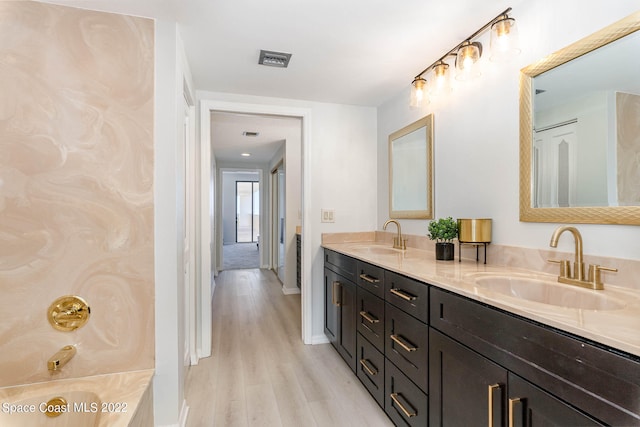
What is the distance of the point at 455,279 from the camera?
1302 millimetres

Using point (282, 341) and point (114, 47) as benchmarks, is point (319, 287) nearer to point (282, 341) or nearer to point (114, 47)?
point (282, 341)

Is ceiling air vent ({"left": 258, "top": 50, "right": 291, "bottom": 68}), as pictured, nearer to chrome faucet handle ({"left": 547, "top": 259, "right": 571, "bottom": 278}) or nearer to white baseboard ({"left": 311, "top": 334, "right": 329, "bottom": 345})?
chrome faucet handle ({"left": 547, "top": 259, "right": 571, "bottom": 278})

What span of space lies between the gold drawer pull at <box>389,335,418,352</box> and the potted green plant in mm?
568

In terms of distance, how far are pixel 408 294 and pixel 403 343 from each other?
252mm

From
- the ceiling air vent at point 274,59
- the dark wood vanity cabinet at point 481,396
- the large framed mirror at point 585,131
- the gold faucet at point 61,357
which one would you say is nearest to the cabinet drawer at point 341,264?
the dark wood vanity cabinet at point 481,396

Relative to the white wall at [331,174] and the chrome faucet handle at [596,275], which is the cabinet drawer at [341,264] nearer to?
the white wall at [331,174]

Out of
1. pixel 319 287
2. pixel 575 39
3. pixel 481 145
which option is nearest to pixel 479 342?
pixel 481 145

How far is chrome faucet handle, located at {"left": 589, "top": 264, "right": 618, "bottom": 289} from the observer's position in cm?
113

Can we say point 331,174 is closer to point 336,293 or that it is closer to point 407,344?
point 336,293

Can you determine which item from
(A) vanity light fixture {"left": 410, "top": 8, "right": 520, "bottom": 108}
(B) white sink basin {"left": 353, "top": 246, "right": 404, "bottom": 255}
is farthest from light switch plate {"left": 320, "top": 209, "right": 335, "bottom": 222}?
(A) vanity light fixture {"left": 410, "top": 8, "right": 520, "bottom": 108}

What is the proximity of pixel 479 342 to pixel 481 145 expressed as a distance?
1163 millimetres

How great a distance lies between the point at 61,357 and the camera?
57.2 inches

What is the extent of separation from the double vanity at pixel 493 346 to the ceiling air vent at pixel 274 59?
4.60 ft

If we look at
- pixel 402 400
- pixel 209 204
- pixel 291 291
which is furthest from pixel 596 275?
pixel 291 291
